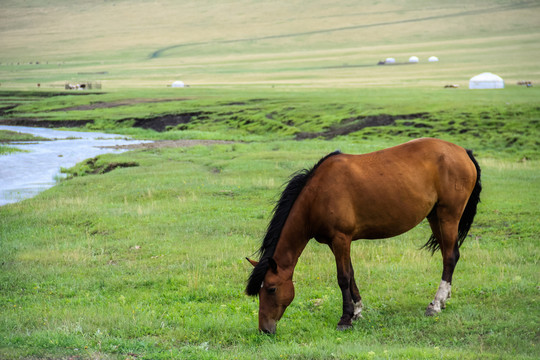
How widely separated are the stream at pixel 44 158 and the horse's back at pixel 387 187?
1825 cm

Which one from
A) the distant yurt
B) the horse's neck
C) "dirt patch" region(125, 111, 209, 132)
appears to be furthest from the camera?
the distant yurt

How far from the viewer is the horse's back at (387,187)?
28.4ft

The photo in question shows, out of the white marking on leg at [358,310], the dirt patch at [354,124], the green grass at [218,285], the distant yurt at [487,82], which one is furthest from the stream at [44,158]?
the distant yurt at [487,82]

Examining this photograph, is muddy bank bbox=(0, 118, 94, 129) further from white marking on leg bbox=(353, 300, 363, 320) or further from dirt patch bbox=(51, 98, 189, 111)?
white marking on leg bbox=(353, 300, 363, 320)

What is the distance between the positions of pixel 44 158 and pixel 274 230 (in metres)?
31.1

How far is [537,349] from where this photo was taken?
7430 millimetres

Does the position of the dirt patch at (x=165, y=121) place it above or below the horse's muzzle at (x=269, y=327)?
below

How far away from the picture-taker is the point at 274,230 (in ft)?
28.1

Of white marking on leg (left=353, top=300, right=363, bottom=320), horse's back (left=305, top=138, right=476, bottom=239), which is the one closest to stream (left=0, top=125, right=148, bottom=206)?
horse's back (left=305, top=138, right=476, bottom=239)

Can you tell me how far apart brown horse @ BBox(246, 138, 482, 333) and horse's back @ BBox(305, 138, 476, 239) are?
0.01 meters

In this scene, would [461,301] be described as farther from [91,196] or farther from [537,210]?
[91,196]

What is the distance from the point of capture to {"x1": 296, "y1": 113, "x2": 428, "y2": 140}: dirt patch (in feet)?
148

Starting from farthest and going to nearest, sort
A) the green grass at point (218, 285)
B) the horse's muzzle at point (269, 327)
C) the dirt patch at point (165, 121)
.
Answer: the dirt patch at point (165, 121), the horse's muzzle at point (269, 327), the green grass at point (218, 285)

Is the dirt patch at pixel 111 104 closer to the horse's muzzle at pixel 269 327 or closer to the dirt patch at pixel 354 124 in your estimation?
the dirt patch at pixel 354 124
